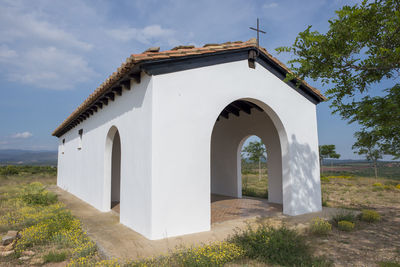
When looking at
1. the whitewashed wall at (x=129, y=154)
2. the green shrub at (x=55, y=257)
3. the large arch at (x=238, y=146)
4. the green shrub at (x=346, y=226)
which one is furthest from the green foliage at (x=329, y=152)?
the green shrub at (x=55, y=257)

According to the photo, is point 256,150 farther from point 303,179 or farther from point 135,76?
point 135,76

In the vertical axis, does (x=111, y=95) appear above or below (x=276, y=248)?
above

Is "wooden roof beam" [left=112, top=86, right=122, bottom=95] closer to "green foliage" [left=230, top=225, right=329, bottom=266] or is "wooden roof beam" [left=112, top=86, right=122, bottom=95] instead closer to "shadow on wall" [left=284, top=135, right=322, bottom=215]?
"green foliage" [left=230, top=225, right=329, bottom=266]

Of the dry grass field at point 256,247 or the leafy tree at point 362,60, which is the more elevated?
the leafy tree at point 362,60

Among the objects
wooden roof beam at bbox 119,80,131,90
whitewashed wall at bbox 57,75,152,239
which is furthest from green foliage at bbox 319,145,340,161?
wooden roof beam at bbox 119,80,131,90

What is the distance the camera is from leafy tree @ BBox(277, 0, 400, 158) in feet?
12.9

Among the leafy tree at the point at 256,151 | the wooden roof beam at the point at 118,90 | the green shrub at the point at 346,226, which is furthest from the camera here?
the leafy tree at the point at 256,151

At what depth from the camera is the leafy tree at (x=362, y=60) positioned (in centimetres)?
395

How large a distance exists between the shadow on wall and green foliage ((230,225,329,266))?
2.82 m

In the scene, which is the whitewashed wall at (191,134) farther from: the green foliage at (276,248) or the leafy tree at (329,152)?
the leafy tree at (329,152)

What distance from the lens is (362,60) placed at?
4.29 meters

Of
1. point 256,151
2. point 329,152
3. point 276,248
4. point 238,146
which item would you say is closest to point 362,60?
point 276,248

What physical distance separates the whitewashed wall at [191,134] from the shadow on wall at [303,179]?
0.05 m

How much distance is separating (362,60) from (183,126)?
3.63 meters
